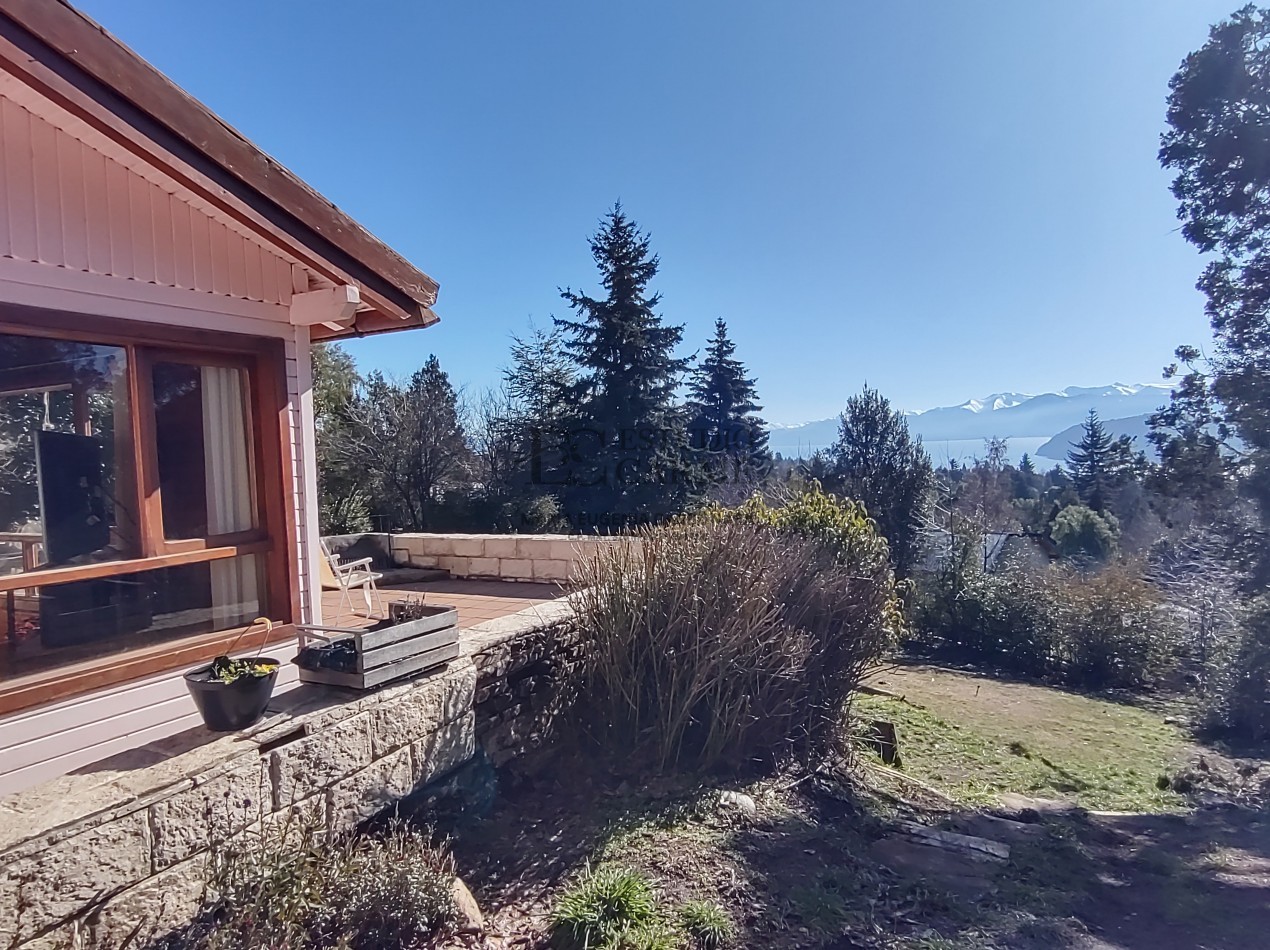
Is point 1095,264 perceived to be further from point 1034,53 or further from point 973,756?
point 973,756

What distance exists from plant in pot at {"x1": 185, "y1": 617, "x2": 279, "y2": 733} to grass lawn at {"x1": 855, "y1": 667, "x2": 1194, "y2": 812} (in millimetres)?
5344

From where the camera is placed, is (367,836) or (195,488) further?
(195,488)

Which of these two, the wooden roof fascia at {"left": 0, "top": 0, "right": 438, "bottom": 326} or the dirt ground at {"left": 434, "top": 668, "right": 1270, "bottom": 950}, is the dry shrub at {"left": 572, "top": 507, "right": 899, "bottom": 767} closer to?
the dirt ground at {"left": 434, "top": 668, "right": 1270, "bottom": 950}

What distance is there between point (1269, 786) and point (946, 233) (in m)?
11.8

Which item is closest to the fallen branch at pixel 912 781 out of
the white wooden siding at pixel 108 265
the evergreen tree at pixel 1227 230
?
the white wooden siding at pixel 108 265

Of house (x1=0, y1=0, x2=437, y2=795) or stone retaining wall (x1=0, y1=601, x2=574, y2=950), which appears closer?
stone retaining wall (x1=0, y1=601, x2=574, y2=950)

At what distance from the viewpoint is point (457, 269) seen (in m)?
19.4

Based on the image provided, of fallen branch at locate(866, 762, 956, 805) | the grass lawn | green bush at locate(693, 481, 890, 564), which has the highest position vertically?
green bush at locate(693, 481, 890, 564)

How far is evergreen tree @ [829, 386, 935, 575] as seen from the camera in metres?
18.0

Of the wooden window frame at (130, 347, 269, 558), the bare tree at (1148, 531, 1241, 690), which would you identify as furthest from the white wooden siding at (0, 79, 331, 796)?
→ the bare tree at (1148, 531, 1241, 690)

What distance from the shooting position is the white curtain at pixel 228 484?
12.3 feet

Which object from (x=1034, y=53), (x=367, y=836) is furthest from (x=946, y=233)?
(x=367, y=836)

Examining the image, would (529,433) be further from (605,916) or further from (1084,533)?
(1084,533)

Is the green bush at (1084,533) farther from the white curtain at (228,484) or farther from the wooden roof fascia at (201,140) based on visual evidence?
the white curtain at (228,484)
